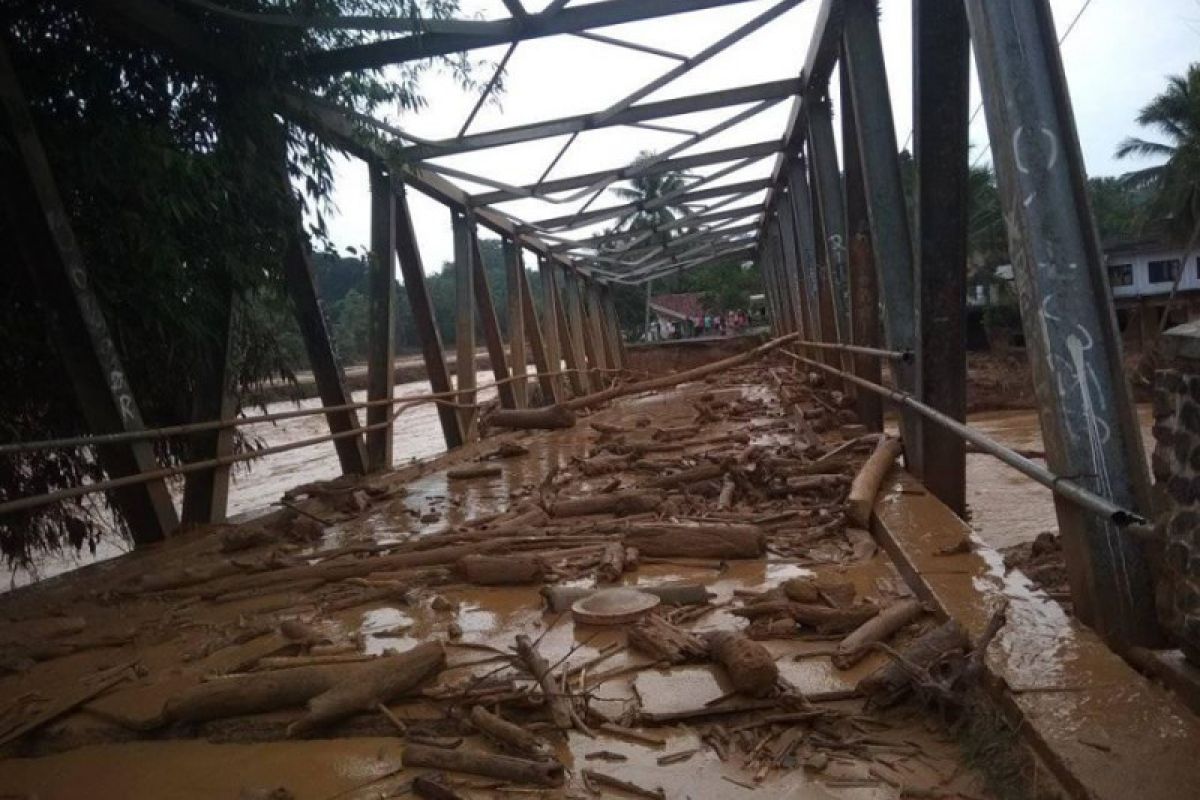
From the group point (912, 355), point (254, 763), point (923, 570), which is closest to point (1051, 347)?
point (923, 570)

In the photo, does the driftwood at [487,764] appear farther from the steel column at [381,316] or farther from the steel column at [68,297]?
the steel column at [381,316]

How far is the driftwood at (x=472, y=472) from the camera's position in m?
7.57

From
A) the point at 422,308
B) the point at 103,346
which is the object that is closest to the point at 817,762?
the point at 103,346

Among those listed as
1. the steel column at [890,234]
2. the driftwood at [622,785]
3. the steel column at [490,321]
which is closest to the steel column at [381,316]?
the steel column at [490,321]

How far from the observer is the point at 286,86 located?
21.5ft

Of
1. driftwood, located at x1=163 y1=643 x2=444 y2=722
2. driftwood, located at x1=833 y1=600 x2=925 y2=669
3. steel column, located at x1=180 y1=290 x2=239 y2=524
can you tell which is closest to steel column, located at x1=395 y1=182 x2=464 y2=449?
steel column, located at x1=180 y1=290 x2=239 y2=524

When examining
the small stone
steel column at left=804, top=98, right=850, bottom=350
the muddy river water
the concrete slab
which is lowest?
the muddy river water

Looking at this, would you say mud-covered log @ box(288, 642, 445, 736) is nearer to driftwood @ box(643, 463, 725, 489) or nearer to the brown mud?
the brown mud

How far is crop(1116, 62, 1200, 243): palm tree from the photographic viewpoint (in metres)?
28.5

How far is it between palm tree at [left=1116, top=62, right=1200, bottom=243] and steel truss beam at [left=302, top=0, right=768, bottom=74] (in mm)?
26492

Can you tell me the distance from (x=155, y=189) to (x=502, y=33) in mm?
2833

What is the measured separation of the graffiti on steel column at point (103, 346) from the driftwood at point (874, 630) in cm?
487

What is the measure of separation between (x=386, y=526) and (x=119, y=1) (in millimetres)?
3740

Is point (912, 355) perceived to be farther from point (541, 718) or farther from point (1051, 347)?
point (541, 718)
